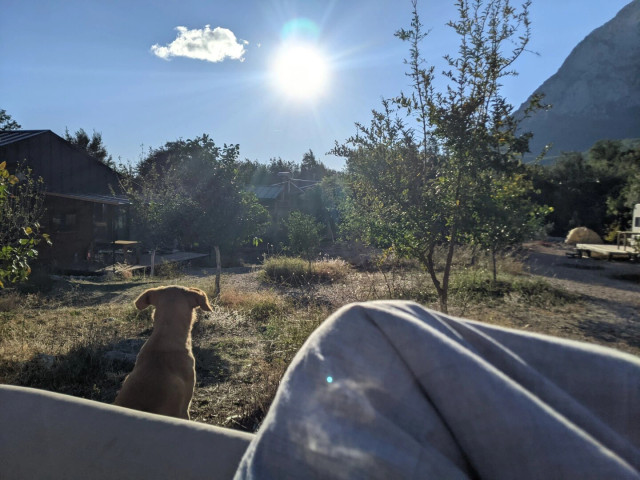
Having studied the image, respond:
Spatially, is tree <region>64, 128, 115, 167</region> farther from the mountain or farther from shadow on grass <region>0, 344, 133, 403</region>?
the mountain

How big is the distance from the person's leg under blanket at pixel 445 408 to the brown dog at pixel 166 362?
1.98 meters

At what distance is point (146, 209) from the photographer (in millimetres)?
13484

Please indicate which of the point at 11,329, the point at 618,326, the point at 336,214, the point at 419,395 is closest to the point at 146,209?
the point at 11,329

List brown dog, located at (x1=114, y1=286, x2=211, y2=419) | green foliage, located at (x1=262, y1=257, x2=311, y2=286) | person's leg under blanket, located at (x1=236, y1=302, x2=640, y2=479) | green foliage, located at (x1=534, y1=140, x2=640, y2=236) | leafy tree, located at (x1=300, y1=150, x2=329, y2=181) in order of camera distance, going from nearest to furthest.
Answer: person's leg under blanket, located at (x1=236, y1=302, x2=640, y2=479)
brown dog, located at (x1=114, y1=286, x2=211, y2=419)
green foliage, located at (x1=262, y1=257, x2=311, y2=286)
green foliage, located at (x1=534, y1=140, x2=640, y2=236)
leafy tree, located at (x1=300, y1=150, x2=329, y2=181)

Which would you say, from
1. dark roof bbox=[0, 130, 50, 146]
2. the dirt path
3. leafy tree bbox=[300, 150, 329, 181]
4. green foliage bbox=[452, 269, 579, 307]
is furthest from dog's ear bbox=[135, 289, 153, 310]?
leafy tree bbox=[300, 150, 329, 181]

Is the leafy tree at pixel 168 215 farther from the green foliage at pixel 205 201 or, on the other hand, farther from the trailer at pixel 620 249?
the trailer at pixel 620 249

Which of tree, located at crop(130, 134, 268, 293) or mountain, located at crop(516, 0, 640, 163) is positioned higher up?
mountain, located at crop(516, 0, 640, 163)

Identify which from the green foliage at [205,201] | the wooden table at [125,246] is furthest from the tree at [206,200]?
the wooden table at [125,246]

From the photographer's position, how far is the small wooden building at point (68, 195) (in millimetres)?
16844

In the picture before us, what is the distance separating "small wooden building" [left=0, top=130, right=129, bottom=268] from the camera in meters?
16.8

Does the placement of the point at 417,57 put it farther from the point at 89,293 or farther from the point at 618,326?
the point at 89,293

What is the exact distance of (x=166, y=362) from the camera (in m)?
2.84

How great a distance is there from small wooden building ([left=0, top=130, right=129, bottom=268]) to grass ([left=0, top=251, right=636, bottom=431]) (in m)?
5.97

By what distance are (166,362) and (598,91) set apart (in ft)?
439
